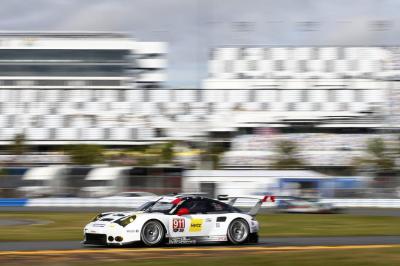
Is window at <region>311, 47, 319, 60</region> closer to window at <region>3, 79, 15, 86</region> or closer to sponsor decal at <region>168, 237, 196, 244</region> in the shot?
window at <region>3, 79, 15, 86</region>

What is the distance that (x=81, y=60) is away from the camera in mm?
86875

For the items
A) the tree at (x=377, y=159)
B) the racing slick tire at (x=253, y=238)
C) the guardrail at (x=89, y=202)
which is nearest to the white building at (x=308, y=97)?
the tree at (x=377, y=159)

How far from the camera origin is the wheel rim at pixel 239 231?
47.1 ft

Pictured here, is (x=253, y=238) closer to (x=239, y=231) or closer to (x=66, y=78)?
(x=239, y=231)

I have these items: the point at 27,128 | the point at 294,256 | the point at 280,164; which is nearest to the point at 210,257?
the point at 294,256

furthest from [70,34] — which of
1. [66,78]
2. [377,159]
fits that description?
[377,159]

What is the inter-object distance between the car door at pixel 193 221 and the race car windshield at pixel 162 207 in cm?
20

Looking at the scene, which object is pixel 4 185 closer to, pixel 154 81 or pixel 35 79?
pixel 35 79

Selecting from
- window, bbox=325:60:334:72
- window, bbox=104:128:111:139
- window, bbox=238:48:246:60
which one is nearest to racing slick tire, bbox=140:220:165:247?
window, bbox=104:128:111:139

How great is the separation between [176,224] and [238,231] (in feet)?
5.06

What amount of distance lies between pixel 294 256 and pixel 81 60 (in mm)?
78385

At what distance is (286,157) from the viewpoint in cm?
6069

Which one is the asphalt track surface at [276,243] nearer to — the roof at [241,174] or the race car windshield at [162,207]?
the race car windshield at [162,207]

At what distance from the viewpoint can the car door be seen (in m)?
→ 13.7
